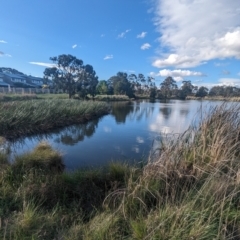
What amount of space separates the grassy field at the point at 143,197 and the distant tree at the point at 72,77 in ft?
101

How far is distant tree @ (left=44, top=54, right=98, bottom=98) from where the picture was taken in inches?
1342

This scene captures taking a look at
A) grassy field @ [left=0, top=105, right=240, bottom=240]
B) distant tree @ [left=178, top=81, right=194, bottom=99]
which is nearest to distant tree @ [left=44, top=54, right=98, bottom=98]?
grassy field @ [left=0, top=105, right=240, bottom=240]

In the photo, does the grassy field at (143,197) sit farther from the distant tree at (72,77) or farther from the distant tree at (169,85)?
the distant tree at (169,85)

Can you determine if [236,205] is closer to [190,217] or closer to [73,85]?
[190,217]

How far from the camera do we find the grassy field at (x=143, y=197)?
195 centimetres

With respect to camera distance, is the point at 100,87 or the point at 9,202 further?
the point at 100,87

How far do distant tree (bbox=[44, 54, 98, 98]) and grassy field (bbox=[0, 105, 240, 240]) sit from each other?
3091 centimetres

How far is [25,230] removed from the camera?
6.77 ft

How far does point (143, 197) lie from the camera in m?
2.58

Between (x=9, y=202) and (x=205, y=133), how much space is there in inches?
132

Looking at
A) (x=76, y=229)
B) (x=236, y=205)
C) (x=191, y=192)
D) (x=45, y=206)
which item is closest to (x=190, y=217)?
(x=191, y=192)

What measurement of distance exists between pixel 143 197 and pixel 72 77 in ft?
117

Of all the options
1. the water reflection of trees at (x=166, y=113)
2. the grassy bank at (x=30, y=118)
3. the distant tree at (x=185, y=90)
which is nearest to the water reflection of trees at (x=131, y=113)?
the water reflection of trees at (x=166, y=113)

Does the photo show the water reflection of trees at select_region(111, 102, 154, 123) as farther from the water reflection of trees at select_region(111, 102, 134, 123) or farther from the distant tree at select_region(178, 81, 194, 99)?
the distant tree at select_region(178, 81, 194, 99)
